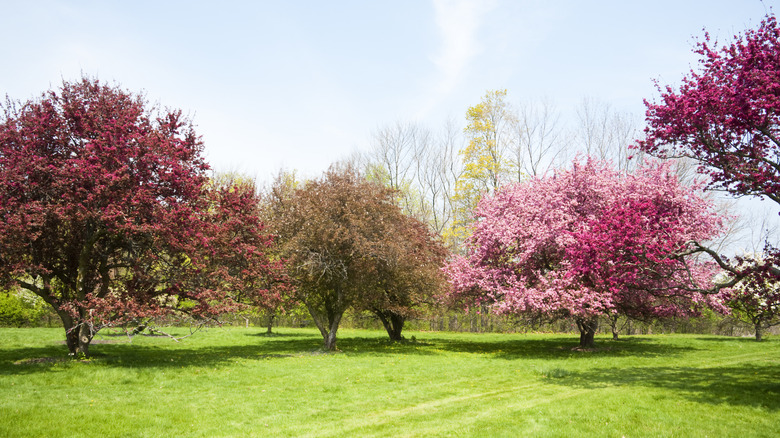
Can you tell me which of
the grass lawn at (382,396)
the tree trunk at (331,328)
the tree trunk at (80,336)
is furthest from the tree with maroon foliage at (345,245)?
the tree trunk at (80,336)

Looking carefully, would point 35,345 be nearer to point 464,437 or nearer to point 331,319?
point 331,319

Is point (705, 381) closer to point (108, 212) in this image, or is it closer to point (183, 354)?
point (108, 212)

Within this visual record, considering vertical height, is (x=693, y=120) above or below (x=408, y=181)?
below

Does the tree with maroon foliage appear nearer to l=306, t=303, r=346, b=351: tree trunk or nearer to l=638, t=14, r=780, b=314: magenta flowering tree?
l=306, t=303, r=346, b=351: tree trunk

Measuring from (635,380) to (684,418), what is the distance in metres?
4.84

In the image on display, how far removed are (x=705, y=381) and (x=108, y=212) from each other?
59.0 feet

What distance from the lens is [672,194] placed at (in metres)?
21.5

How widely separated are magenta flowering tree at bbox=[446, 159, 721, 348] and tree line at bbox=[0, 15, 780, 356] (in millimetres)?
102

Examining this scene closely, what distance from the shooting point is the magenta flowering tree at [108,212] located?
48.3ft

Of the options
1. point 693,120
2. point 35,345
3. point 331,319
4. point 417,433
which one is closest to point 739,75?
point 693,120

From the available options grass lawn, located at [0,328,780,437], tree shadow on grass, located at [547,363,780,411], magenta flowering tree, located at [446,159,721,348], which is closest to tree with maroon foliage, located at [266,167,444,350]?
magenta flowering tree, located at [446,159,721,348]

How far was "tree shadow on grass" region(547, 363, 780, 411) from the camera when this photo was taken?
10734 mm

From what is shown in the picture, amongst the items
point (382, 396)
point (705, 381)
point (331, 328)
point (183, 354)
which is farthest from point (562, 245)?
point (183, 354)

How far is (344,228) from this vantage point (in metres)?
20.8
